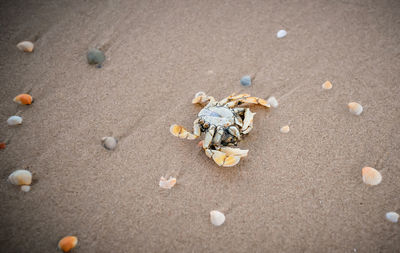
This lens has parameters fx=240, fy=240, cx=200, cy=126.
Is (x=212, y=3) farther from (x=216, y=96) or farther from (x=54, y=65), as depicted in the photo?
(x=54, y=65)

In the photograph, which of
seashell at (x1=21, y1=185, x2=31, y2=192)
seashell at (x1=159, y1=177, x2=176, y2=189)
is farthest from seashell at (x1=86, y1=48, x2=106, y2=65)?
seashell at (x1=159, y1=177, x2=176, y2=189)

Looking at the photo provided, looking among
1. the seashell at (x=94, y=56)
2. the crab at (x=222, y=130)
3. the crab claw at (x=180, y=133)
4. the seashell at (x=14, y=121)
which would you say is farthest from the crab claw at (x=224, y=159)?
the seashell at (x=14, y=121)

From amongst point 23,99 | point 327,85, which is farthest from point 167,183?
point 327,85

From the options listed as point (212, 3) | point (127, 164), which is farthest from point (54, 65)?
point (212, 3)

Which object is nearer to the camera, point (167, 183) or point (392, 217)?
point (392, 217)

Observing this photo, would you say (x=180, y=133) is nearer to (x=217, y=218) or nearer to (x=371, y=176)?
(x=217, y=218)

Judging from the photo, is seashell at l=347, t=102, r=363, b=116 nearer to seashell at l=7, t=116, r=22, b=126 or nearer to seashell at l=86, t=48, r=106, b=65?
seashell at l=86, t=48, r=106, b=65

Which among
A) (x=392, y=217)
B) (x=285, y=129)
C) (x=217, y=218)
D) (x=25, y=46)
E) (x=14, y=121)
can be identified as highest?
(x=25, y=46)
